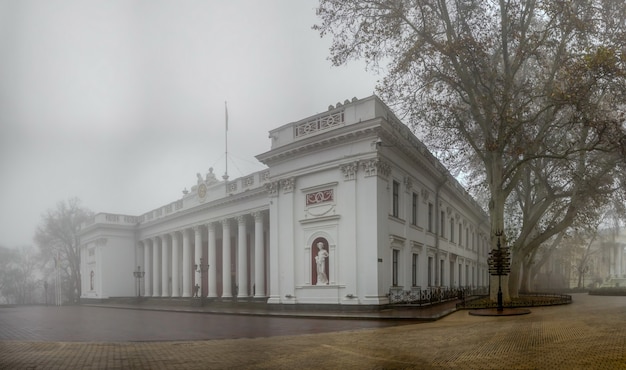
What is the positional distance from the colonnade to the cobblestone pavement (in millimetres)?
21302

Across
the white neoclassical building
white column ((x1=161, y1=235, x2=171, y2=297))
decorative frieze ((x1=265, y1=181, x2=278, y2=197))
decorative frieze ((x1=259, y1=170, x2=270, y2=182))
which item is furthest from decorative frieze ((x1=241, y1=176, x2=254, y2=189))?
white column ((x1=161, y1=235, x2=171, y2=297))

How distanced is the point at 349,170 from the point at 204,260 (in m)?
18.6

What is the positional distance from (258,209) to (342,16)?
1536cm

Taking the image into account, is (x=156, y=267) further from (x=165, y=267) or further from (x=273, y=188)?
(x=273, y=188)

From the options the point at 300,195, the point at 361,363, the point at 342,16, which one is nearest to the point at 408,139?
the point at 300,195

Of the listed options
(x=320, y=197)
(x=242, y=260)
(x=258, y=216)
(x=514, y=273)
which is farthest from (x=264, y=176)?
(x=514, y=273)

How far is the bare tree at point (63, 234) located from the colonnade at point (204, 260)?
714 cm

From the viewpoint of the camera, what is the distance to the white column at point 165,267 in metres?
44.3

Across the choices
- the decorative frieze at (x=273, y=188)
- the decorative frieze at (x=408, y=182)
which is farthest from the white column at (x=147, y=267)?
the decorative frieze at (x=408, y=182)

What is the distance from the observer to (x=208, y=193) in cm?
3806

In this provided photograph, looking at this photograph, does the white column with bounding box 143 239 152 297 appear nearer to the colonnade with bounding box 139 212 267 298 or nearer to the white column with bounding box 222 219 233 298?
the colonnade with bounding box 139 212 267 298

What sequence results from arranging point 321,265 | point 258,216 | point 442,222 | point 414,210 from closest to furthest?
point 321,265 < point 414,210 < point 258,216 < point 442,222

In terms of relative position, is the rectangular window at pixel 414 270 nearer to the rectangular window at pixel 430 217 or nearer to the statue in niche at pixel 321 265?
the rectangular window at pixel 430 217

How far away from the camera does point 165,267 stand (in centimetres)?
4422
